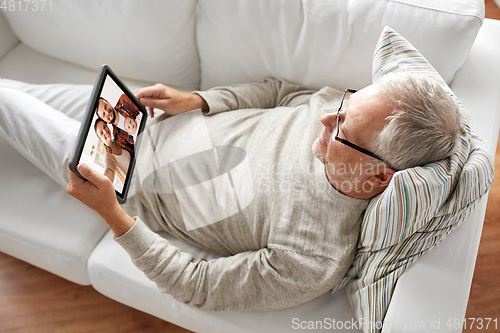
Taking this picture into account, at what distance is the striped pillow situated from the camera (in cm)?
78

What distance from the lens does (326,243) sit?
928mm

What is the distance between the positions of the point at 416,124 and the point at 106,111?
0.73 metres

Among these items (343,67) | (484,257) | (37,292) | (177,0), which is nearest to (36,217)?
(37,292)

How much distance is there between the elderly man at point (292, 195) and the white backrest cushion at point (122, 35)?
0.26m

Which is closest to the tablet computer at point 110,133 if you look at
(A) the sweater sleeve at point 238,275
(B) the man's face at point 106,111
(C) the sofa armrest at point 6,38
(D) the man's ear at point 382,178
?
(B) the man's face at point 106,111

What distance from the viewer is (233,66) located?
131 cm

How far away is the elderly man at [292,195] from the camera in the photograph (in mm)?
795

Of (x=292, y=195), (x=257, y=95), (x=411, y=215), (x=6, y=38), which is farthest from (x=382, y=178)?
(x=6, y=38)

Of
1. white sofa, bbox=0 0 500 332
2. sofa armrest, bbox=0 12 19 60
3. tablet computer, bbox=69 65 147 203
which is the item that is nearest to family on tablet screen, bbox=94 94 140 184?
tablet computer, bbox=69 65 147 203

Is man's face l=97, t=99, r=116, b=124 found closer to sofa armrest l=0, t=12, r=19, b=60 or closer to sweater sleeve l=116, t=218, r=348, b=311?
sweater sleeve l=116, t=218, r=348, b=311

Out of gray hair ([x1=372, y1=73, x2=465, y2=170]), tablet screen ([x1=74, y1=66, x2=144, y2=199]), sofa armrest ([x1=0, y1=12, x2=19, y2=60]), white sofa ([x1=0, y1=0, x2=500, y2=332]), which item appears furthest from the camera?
sofa armrest ([x1=0, y1=12, x2=19, y2=60])

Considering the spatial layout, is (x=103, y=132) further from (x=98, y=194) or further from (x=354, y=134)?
(x=354, y=134)

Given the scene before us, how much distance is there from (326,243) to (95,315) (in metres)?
1.01

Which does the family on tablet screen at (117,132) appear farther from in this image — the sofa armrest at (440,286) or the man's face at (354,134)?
the sofa armrest at (440,286)
